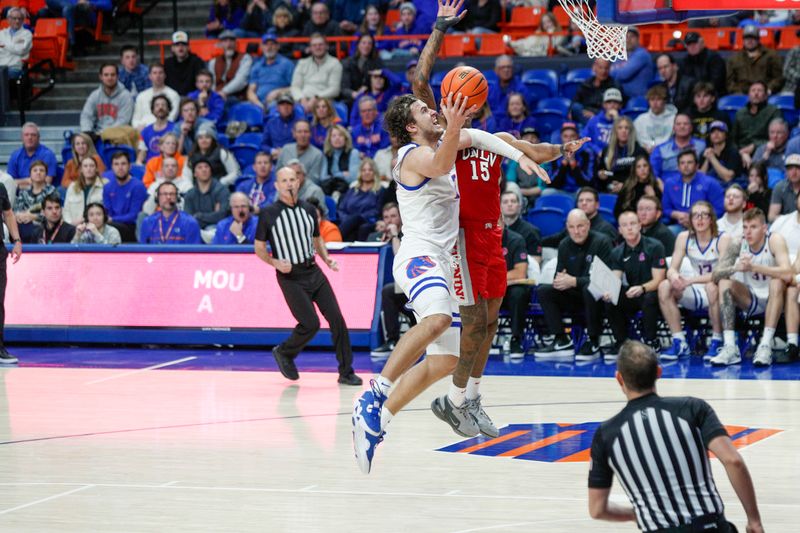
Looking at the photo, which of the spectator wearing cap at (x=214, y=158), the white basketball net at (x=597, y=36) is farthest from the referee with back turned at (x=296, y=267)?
the spectator wearing cap at (x=214, y=158)

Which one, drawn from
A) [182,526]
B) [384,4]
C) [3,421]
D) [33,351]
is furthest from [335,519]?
[384,4]

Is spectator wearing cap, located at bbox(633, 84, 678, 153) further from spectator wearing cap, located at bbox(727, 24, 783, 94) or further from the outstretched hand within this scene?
the outstretched hand

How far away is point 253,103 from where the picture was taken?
59.6 ft

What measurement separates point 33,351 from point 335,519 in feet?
28.6

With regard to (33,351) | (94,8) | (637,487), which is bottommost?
(33,351)

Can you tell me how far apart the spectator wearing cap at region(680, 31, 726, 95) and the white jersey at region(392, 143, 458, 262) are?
923cm

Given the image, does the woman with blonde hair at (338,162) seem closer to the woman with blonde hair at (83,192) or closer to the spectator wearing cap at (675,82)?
the woman with blonde hair at (83,192)

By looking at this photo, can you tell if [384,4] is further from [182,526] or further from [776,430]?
[182,526]

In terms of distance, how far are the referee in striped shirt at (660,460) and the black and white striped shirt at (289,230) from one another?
7400 mm

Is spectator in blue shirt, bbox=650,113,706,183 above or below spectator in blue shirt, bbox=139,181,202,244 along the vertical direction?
above

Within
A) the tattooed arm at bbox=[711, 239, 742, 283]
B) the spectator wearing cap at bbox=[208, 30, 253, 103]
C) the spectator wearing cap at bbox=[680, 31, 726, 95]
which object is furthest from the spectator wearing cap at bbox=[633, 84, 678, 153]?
the spectator wearing cap at bbox=[208, 30, 253, 103]

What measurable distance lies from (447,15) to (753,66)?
8.89 m

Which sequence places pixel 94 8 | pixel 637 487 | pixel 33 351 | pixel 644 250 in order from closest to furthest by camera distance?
pixel 637 487, pixel 644 250, pixel 33 351, pixel 94 8

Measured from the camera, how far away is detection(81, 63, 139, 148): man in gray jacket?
18.2 meters
